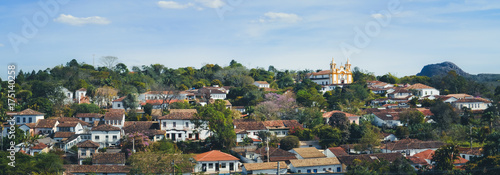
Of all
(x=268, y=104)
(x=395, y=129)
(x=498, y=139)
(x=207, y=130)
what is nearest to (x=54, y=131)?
(x=207, y=130)

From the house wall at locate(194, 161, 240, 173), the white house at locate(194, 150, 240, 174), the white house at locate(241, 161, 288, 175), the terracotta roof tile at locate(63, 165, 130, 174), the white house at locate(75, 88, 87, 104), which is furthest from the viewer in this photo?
the white house at locate(75, 88, 87, 104)

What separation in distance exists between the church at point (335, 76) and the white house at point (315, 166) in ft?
122

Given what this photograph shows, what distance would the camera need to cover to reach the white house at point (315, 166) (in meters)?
27.2

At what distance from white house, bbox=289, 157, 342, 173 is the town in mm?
61

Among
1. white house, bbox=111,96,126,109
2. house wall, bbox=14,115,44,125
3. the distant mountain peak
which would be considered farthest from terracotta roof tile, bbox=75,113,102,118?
the distant mountain peak

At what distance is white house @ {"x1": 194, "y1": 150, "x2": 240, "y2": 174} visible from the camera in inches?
1098

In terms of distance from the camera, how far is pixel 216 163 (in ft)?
92.3

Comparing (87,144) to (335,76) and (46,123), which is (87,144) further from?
(335,76)

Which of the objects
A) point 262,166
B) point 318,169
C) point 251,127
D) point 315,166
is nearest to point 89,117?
point 251,127

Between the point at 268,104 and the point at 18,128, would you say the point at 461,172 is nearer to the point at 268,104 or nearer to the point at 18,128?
the point at 268,104

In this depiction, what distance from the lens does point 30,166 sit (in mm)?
23844

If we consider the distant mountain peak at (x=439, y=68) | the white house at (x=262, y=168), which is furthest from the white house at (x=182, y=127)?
the distant mountain peak at (x=439, y=68)

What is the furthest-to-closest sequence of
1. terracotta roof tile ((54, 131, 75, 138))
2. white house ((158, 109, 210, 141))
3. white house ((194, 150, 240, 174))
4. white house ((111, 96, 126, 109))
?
white house ((111, 96, 126, 109)) < white house ((158, 109, 210, 141)) < terracotta roof tile ((54, 131, 75, 138)) < white house ((194, 150, 240, 174))

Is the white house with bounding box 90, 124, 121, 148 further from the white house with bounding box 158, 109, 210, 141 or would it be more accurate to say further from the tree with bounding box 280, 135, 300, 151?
the tree with bounding box 280, 135, 300, 151
